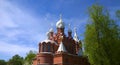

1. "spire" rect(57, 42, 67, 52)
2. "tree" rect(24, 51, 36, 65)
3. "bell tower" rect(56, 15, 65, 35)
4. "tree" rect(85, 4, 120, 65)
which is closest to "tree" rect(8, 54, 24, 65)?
"tree" rect(24, 51, 36, 65)

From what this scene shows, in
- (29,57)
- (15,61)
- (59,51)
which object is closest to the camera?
(59,51)

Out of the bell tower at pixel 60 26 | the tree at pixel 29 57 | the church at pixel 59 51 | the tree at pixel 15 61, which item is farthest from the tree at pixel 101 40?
the tree at pixel 15 61

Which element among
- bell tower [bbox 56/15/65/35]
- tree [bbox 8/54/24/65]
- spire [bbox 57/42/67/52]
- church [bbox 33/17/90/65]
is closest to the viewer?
church [bbox 33/17/90/65]

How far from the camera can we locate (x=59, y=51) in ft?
124

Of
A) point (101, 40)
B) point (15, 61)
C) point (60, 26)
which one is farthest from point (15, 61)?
point (101, 40)

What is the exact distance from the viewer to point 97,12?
31328 mm

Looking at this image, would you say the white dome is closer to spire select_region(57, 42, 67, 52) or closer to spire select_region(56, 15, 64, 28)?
spire select_region(56, 15, 64, 28)

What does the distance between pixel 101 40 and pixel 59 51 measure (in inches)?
391

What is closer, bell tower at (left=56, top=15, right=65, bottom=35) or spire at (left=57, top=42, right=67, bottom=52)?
spire at (left=57, top=42, right=67, bottom=52)

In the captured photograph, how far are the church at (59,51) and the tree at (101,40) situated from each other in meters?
7.48

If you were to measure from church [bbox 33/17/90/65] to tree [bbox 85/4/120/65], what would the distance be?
7.48 metres

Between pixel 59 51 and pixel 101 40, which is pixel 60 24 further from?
pixel 101 40

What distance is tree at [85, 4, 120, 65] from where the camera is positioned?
29.4 meters

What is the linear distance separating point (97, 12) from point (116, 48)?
213 inches
